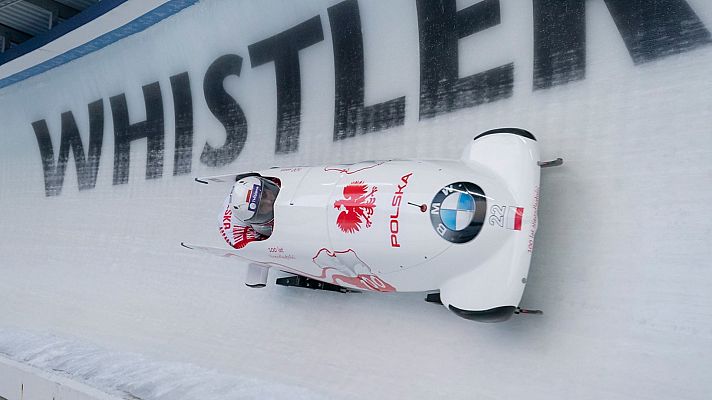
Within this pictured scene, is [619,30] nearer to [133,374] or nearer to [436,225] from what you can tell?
[436,225]

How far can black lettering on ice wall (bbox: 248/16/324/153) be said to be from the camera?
13.9 ft

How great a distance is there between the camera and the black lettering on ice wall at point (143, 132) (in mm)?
5305

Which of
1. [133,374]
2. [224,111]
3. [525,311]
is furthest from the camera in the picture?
[224,111]

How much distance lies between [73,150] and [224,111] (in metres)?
2.42

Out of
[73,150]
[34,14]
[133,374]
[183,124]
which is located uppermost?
[34,14]

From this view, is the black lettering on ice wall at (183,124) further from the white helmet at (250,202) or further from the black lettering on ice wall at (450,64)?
the black lettering on ice wall at (450,64)

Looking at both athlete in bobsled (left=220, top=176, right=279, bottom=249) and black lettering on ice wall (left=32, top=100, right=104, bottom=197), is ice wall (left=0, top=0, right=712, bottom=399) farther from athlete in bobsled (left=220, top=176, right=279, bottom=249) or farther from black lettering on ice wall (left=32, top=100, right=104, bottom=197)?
athlete in bobsled (left=220, top=176, right=279, bottom=249)

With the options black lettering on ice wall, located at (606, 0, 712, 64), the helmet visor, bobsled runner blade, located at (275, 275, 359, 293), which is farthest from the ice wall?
the helmet visor

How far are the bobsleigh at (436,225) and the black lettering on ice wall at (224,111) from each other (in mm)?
1648

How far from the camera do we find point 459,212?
2.63 meters

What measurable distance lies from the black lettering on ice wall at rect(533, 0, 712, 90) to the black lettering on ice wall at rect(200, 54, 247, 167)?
94.9 inches

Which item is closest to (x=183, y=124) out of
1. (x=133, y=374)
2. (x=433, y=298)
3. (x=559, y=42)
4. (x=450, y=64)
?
(x=133, y=374)

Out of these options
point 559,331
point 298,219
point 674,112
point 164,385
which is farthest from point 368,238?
point 164,385

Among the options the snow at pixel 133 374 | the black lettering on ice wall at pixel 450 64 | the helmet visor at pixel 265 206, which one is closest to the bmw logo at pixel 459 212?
the black lettering on ice wall at pixel 450 64
